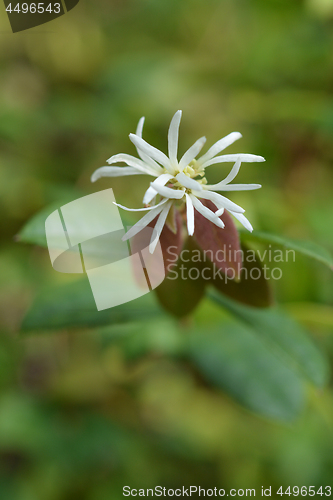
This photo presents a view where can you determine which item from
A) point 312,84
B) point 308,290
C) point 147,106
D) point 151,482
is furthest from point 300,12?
point 151,482

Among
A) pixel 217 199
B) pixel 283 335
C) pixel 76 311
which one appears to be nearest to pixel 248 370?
pixel 283 335

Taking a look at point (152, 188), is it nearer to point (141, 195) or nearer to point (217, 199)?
point (217, 199)

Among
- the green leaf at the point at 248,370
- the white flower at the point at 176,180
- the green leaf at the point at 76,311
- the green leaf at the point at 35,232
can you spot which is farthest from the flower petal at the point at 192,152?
the green leaf at the point at 248,370

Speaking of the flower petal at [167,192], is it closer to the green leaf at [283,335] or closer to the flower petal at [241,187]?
the flower petal at [241,187]

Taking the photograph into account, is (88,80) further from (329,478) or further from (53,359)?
(329,478)

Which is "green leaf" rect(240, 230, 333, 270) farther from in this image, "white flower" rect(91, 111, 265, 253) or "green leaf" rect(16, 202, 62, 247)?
"green leaf" rect(16, 202, 62, 247)
